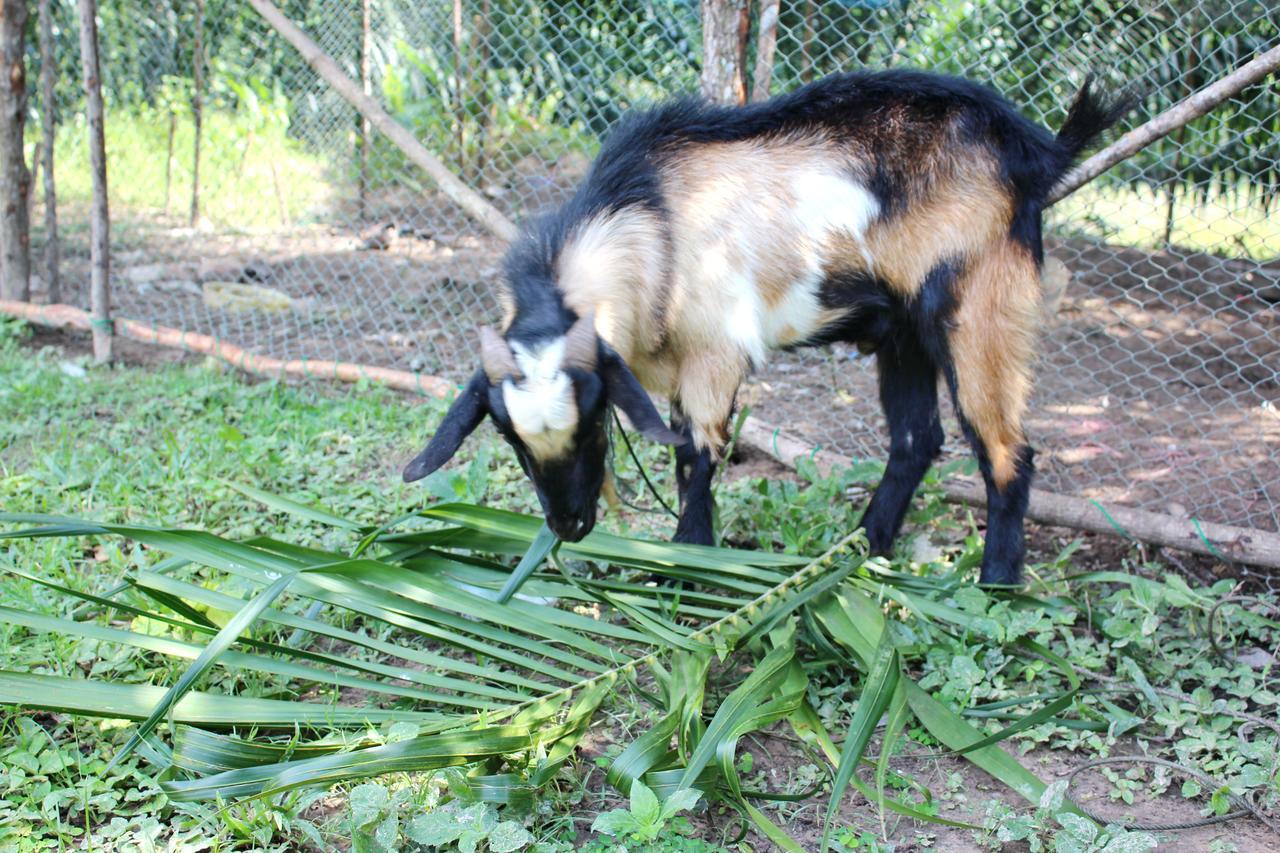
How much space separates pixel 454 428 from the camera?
2350 mm

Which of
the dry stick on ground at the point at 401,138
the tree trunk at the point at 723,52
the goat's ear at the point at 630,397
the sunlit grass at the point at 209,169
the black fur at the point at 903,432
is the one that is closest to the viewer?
the goat's ear at the point at 630,397

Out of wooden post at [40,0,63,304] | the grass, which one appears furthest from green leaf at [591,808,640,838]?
wooden post at [40,0,63,304]

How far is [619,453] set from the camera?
3.79 m

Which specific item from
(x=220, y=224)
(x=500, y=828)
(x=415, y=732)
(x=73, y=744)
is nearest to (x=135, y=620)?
(x=73, y=744)

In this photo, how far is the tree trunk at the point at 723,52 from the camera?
359 centimetres

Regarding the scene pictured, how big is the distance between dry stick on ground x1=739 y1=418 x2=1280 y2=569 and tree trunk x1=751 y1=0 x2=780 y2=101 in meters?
1.37

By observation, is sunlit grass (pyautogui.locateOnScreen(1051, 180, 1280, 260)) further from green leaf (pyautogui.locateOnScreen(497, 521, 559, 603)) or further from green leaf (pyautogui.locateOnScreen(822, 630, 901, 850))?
green leaf (pyautogui.locateOnScreen(497, 521, 559, 603))

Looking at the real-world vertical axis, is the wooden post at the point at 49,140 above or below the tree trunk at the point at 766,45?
below

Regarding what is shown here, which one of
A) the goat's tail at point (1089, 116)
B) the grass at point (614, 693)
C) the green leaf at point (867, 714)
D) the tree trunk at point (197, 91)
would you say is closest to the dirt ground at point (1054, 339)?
the tree trunk at point (197, 91)

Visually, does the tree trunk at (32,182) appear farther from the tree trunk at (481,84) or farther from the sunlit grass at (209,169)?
the tree trunk at (481,84)

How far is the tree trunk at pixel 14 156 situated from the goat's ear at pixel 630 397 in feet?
14.6

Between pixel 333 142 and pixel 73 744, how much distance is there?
4946 mm

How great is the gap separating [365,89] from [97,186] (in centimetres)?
144

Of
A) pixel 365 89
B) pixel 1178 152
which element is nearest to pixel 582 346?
pixel 1178 152
